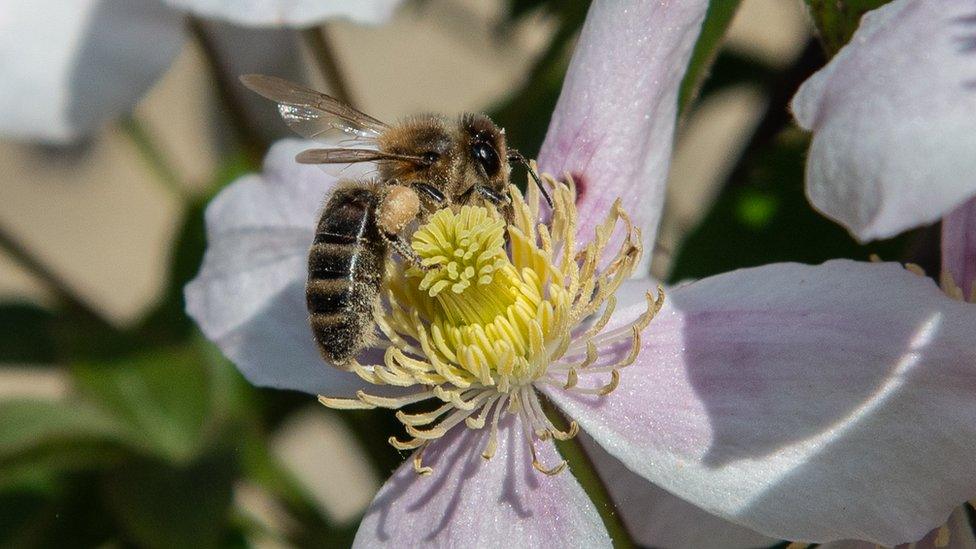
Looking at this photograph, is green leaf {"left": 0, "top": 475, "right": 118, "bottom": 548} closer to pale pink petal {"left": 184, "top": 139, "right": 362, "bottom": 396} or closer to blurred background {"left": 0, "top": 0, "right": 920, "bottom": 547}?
blurred background {"left": 0, "top": 0, "right": 920, "bottom": 547}

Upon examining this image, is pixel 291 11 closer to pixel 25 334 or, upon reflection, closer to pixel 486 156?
pixel 486 156

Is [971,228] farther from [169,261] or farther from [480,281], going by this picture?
[169,261]

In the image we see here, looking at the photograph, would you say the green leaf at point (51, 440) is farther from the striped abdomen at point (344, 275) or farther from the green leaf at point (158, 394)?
the striped abdomen at point (344, 275)

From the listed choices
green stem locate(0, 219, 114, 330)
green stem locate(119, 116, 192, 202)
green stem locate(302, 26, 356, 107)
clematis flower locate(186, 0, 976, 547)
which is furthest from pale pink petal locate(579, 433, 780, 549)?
green stem locate(119, 116, 192, 202)

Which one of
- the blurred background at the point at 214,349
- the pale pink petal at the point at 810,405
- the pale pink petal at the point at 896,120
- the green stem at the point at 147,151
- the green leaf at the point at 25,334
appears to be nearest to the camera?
the pale pink petal at the point at 896,120

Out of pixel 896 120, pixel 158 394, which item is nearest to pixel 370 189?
pixel 896 120

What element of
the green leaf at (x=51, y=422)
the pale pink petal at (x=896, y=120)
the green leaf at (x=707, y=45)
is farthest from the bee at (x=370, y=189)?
the green leaf at (x=51, y=422)

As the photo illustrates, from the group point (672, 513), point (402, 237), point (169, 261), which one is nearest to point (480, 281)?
point (402, 237)
